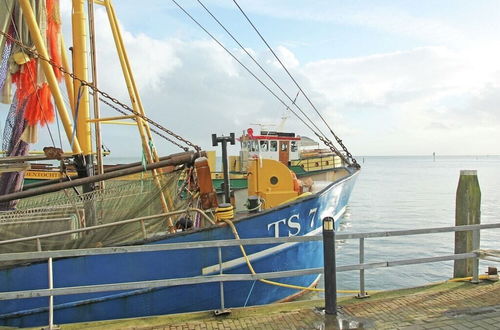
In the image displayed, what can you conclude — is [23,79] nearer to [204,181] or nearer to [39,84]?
[39,84]

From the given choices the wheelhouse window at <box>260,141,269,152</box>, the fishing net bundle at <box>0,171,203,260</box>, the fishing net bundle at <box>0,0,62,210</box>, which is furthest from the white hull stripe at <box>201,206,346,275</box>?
the wheelhouse window at <box>260,141,269,152</box>

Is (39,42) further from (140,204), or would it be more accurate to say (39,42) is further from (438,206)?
(438,206)

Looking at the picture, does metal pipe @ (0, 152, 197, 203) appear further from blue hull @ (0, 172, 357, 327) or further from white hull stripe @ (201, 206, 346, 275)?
white hull stripe @ (201, 206, 346, 275)

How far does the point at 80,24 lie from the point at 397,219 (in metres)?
21.0

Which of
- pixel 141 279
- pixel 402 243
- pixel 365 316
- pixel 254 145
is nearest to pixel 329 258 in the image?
pixel 365 316

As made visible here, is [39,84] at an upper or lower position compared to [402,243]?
upper

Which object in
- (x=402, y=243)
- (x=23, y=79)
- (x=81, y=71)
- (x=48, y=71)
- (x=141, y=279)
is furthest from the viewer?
(x=402, y=243)

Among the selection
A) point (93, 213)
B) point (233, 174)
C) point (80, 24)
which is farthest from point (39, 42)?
point (233, 174)

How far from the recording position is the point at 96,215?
6.80 metres

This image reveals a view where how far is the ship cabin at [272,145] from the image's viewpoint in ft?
77.0

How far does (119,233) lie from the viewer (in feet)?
22.3

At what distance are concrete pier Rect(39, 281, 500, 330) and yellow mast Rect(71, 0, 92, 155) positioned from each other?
4.50 meters

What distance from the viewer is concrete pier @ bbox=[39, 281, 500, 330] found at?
460cm

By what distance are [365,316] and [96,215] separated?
4574 mm
